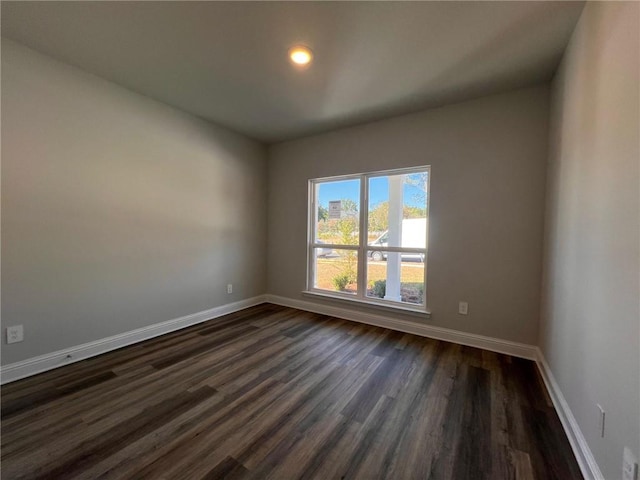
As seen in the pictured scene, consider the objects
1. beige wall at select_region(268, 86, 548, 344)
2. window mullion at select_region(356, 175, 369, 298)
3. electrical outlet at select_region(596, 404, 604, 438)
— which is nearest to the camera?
electrical outlet at select_region(596, 404, 604, 438)

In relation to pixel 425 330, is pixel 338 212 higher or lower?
higher

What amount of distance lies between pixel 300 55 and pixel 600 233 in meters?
2.19

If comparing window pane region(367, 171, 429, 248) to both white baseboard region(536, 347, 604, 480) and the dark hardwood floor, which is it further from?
white baseboard region(536, 347, 604, 480)

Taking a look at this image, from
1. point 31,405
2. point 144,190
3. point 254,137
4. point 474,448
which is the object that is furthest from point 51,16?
point 474,448

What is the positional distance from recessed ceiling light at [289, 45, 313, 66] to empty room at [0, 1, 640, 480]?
1 cm

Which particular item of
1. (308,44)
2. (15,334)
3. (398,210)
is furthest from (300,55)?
(15,334)

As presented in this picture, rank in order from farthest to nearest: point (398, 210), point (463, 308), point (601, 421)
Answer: point (398, 210)
point (463, 308)
point (601, 421)

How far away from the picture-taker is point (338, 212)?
12.3 feet

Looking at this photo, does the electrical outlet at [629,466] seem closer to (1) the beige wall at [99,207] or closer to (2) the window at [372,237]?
(2) the window at [372,237]

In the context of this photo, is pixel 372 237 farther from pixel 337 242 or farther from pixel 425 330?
pixel 425 330

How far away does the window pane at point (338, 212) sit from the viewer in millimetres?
3566

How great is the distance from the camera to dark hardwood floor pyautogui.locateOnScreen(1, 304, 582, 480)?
4.25 ft

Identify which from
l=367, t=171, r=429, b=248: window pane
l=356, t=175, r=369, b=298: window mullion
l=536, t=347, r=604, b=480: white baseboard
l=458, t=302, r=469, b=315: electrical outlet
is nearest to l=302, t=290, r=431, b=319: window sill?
l=356, t=175, r=369, b=298: window mullion

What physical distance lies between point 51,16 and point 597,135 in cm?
333
